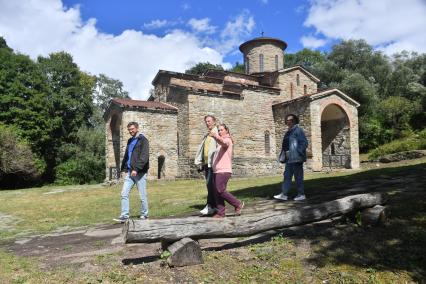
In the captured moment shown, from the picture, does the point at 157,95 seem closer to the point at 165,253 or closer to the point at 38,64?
the point at 38,64

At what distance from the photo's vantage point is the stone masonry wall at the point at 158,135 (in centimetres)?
2177

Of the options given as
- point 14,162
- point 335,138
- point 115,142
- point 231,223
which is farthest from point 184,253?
point 14,162

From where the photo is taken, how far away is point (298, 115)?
75.4 feet

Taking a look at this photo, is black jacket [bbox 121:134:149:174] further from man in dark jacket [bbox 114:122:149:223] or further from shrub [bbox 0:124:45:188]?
shrub [bbox 0:124:45:188]

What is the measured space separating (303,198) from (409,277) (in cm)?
360

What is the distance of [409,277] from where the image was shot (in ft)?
13.6

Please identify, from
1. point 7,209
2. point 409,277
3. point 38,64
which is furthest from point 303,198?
point 38,64

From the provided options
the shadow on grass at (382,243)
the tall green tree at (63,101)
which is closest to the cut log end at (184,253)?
the shadow on grass at (382,243)

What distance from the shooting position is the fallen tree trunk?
4.30 m

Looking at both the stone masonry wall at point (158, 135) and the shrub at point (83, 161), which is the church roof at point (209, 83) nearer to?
the stone masonry wall at point (158, 135)

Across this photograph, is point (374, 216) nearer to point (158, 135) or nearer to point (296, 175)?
point (296, 175)

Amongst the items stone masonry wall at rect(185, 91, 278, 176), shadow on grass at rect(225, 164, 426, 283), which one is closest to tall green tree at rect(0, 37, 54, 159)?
stone masonry wall at rect(185, 91, 278, 176)

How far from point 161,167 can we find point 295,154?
624 inches

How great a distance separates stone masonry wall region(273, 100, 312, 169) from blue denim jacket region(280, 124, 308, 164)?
47.4 feet
